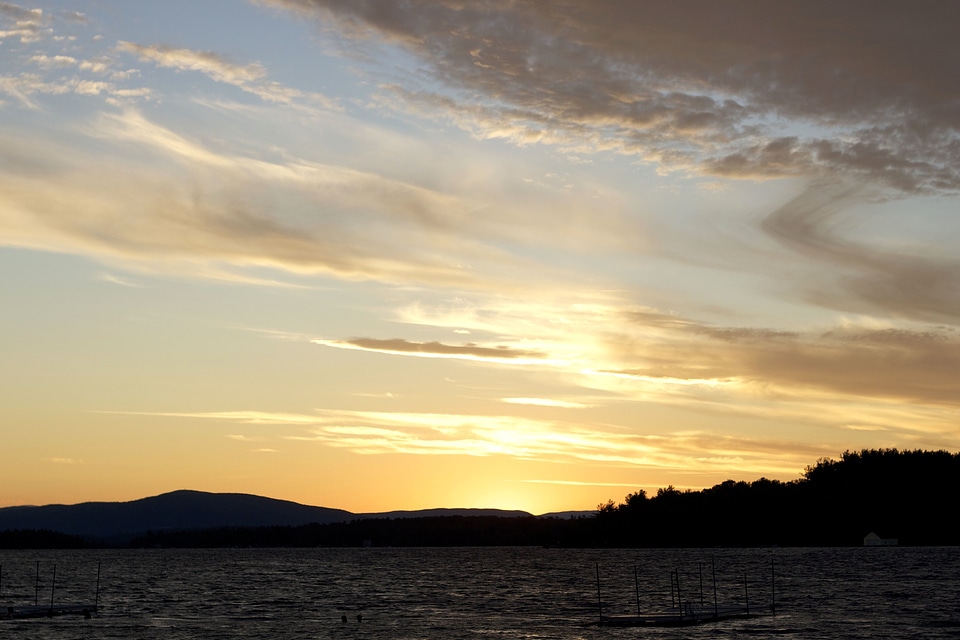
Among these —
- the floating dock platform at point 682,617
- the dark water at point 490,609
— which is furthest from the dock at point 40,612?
the floating dock platform at point 682,617

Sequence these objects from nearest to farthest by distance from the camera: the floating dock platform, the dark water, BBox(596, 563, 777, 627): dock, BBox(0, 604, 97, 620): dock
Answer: the dark water
the floating dock platform
BBox(596, 563, 777, 627): dock
BBox(0, 604, 97, 620): dock

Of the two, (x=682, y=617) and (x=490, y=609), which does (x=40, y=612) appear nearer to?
(x=490, y=609)

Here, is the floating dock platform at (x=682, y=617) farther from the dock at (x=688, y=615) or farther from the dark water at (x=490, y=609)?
the dark water at (x=490, y=609)

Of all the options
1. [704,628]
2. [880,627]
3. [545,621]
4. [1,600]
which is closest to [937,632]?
[880,627]

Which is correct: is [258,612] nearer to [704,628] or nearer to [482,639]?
[482,639]

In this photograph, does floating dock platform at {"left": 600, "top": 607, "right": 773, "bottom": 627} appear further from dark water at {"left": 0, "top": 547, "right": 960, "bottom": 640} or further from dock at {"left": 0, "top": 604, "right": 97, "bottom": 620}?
dock at {"left": 0, "top": 604, "right": 97, "bottom": 620}

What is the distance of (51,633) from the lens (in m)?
103

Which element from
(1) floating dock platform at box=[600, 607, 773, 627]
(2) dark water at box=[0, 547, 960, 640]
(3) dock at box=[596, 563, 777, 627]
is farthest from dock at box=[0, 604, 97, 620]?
(1) floating dock platform at box=[600, 607, 773, 627]

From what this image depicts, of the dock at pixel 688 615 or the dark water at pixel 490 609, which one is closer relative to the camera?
the dark water at pixel 490 609

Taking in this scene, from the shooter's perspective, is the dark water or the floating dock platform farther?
the floating dock platform

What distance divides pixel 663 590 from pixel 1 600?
318 ft

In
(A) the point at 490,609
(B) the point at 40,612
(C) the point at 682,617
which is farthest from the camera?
(A) the point at 490,609

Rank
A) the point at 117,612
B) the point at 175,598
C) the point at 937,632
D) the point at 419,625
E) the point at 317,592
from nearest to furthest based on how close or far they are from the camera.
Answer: the point at 937,632
the point at 419,625
the point at 117,612
the point at 175,598
the point at 317,592

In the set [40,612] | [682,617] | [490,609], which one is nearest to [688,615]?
[682,617]
